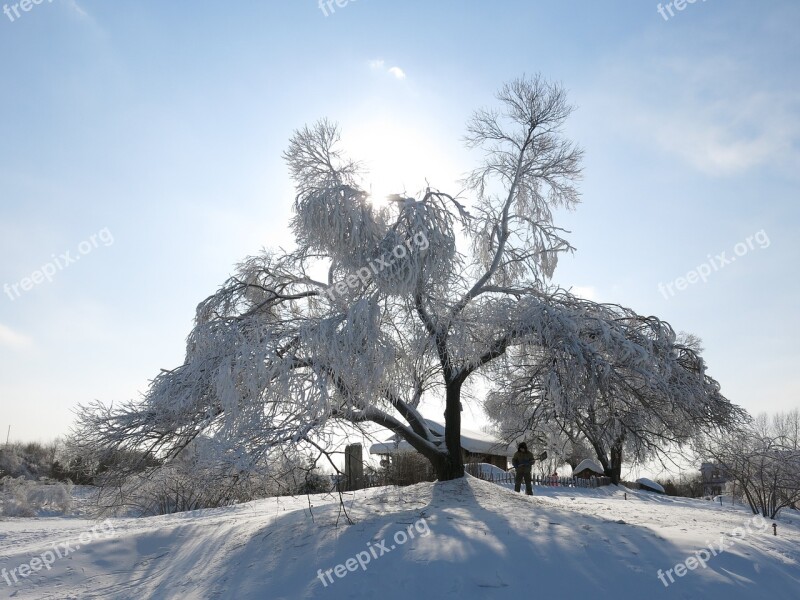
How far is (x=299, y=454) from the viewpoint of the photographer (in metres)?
8.32

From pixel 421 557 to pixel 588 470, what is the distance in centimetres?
2744

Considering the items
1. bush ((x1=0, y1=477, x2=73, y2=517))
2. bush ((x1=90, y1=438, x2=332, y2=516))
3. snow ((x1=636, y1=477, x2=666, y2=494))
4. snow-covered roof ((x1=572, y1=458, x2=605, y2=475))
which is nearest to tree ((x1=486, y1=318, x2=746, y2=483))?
bush ((x1=90, y1=438, x2=332, y2=516))

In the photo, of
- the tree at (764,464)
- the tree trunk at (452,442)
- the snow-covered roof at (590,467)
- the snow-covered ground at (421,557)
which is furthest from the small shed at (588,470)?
the tree trunk at (452,442)

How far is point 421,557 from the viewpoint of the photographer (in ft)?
24.0

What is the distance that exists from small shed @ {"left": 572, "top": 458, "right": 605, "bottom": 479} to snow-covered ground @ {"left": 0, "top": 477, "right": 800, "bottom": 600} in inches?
848

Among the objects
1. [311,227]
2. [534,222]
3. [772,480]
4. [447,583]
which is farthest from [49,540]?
[772,480]

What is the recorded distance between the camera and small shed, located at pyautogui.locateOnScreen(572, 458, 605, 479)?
31.3 metres

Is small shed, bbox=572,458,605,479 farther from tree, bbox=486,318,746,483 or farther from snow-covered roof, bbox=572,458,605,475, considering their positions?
tree, bbox=486,318,746,483

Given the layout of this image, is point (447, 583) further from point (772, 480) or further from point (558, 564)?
point (772, 480)

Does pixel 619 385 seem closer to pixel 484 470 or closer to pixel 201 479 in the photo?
pixel 201 479

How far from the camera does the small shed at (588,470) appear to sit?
31.3 meters

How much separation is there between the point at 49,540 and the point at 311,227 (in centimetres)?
763

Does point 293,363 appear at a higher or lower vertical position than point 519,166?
lower

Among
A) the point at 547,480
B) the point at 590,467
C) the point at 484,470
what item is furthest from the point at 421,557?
the point at 590,467
